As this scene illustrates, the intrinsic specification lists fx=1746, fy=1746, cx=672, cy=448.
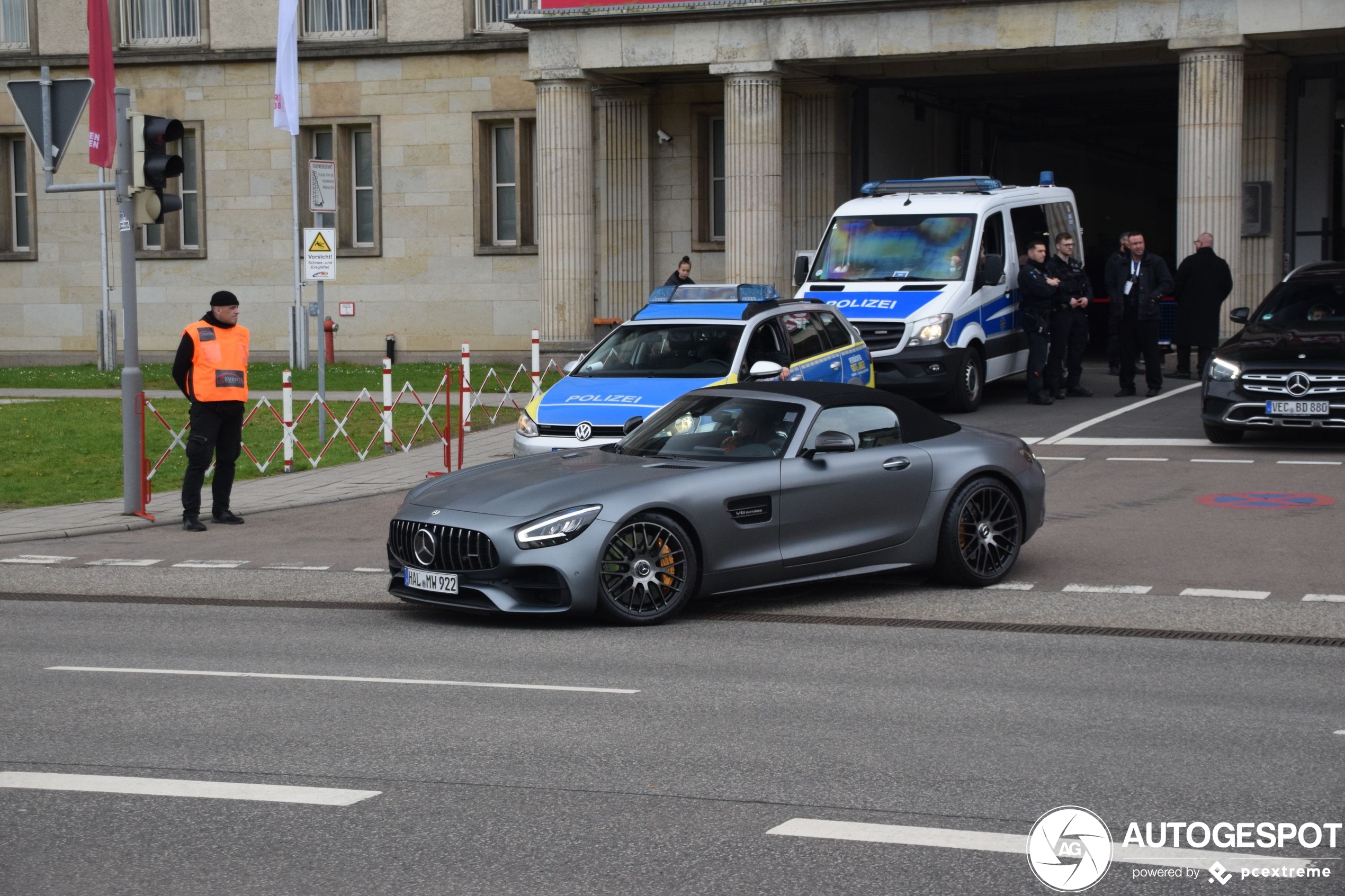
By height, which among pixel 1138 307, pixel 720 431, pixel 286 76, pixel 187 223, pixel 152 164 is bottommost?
pixel 720 431

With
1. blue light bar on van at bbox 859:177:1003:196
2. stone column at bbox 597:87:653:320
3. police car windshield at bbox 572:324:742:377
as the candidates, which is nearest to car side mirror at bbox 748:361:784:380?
police car windshield at bbox 572:324:742:377

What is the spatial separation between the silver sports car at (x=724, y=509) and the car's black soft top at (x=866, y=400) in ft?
0.05

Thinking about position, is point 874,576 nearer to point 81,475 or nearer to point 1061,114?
point 81,475

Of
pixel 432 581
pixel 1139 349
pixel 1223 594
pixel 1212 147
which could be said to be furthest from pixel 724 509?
pixel 1212 147

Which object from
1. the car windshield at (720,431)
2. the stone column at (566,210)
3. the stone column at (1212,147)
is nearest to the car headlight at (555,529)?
the car windshield at (720,431)

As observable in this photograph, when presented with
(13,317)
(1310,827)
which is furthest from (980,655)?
(13,317)

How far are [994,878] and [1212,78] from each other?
22698 millimetres

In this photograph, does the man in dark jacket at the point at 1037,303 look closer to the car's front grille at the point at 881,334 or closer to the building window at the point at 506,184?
the car's front grille at the point at 881,334

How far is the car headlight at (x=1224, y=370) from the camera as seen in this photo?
1650cm

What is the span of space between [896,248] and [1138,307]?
3032mm

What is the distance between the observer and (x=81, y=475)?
17.6 meters

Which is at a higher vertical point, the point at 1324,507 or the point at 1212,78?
the point at 1212,78

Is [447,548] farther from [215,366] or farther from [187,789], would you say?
[215,366]

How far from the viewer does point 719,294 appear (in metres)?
16.6
